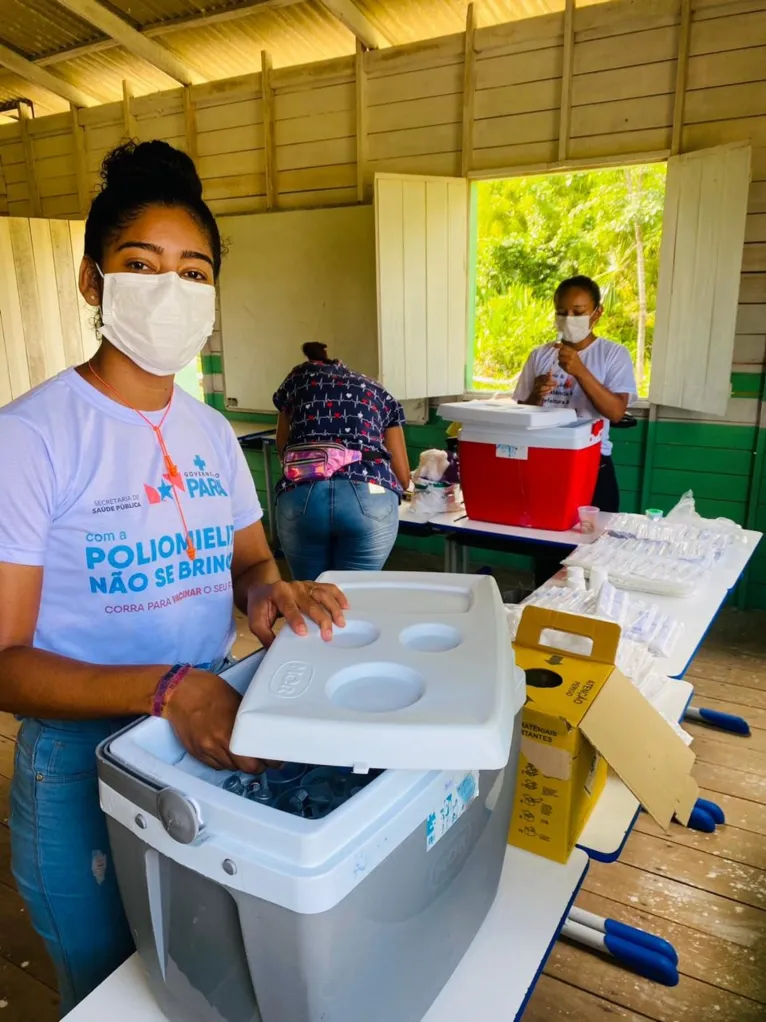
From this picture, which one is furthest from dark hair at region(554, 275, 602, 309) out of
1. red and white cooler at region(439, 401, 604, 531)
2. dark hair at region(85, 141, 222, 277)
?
dark hair at region(85, 141, 222, 277)

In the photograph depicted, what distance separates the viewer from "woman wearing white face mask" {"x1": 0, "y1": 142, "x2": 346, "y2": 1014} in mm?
801

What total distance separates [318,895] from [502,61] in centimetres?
427

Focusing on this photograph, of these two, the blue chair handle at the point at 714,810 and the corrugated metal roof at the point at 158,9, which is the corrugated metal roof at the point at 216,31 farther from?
the blue chair handle at the point at 714,810

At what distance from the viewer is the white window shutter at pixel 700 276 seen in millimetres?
3221

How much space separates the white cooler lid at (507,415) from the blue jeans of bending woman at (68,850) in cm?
167

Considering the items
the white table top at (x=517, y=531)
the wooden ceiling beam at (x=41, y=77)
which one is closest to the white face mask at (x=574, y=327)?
the white table top at (x=517, y=531)

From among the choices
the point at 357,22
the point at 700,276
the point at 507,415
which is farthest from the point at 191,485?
the point at 357,22

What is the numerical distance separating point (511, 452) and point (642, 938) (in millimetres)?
1394

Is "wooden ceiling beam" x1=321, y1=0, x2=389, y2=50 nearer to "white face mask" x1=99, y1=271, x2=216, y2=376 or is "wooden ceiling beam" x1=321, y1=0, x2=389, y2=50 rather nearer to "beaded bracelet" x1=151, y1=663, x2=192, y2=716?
"white face mask" x1=99, y1=271, x2=216, y2=376

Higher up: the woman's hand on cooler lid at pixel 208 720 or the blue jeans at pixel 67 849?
the woman's hand on cooler lid at pixel 208 720

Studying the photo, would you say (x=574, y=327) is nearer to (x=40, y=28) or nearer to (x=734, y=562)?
(x=734, y=562)

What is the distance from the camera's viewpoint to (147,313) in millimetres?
1004

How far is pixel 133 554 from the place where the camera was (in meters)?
0.92

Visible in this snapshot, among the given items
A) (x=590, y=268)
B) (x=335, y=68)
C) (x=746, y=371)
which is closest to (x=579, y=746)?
(x=746, y=371)
